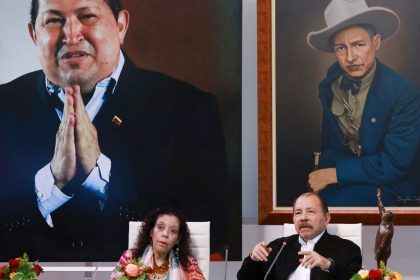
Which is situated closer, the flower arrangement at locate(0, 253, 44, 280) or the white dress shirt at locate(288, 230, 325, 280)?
the flower arrangement at locate(0, 253, 44, 280)

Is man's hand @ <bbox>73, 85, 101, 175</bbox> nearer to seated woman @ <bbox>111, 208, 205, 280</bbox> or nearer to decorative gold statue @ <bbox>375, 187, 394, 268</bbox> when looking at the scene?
seated woman @ <bbox>111, 208, 205, 280</bbox>

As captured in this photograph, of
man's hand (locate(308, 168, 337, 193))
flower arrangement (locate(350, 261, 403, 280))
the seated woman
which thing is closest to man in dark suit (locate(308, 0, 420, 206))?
man's hand (locate(308, 168, 337, 193))

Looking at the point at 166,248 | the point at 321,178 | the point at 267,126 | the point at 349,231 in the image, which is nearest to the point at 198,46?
the point at 267,126

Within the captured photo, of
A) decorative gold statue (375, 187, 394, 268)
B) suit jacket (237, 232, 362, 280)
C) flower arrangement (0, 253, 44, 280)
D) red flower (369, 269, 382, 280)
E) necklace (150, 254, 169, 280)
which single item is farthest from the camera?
decorative gold statue (375, 187, 394, 268)

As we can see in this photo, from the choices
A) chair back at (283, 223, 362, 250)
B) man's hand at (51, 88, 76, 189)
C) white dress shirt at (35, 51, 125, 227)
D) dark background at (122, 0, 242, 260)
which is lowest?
chair back at (283, 223, 362, 250)

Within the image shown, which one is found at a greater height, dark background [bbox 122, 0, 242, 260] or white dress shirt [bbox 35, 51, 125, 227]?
dark background [bbox 122, 0, 242, 260]

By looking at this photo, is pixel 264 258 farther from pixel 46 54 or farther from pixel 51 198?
pixel 46 54

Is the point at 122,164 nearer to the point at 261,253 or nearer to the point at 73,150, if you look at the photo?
the point at 73,150

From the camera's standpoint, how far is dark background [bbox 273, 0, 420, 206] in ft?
14.2

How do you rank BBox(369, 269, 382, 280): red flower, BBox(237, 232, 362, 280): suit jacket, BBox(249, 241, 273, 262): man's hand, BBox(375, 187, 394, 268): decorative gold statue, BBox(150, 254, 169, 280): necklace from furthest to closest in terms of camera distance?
BBox(375, 187, 394, 268): decorative gold statue, BBox(150, 254, 169, 280): necklace, BBox(237, 232, 362, 280): suit jacket, BBox(249, 241, 273, 262): man's hand, BBox(369, 269, 382, 280): red flower

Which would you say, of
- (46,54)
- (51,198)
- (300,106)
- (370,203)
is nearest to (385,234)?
(370,203)

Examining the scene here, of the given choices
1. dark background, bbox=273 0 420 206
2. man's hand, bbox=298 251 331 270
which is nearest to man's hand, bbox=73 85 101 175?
dark background, bbox=273 0 420 206

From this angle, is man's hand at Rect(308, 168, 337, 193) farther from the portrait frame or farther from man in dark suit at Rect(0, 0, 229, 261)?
man in dark suit at Rect(0, 0, 229, 261)

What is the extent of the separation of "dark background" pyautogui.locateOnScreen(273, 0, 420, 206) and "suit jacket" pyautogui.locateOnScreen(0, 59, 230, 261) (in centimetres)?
40
